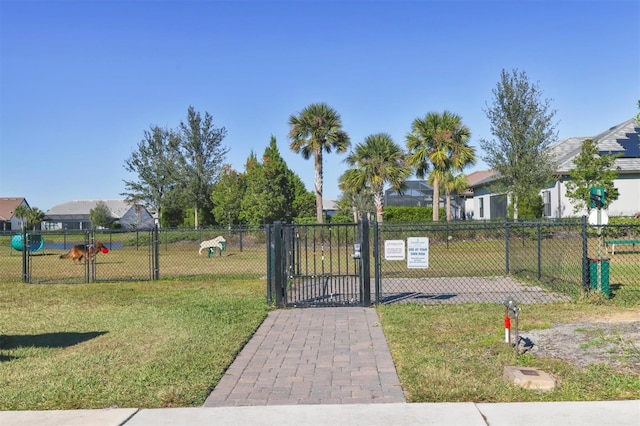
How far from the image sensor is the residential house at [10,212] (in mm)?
80312

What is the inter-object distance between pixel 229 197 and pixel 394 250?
3658 centimetres

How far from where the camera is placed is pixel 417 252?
11.3 m

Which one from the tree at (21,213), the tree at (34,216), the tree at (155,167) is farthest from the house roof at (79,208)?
the tree at (155,167)

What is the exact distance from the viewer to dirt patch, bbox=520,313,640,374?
262 inches

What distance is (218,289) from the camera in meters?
14.4

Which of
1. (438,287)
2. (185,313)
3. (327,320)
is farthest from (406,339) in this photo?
(438,287)

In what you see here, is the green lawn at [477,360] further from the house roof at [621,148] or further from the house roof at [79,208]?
the house roof at [79,208]

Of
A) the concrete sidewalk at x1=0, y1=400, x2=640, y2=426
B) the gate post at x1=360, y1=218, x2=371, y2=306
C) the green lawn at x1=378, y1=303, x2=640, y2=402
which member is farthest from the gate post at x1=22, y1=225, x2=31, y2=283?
the concrete sidewalk at x1=0, y1=400, x2=640, y2=426

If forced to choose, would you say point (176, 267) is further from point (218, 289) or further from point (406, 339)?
point (406, 339)

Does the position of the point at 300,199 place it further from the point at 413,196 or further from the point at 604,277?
the point at 604,277

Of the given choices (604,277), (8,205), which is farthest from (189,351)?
(8,205)

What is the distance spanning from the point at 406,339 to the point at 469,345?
2.83 ft

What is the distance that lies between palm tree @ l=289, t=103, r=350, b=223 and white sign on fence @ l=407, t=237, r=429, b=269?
25.9 m

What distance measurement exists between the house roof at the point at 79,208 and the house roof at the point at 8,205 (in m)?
6.36
